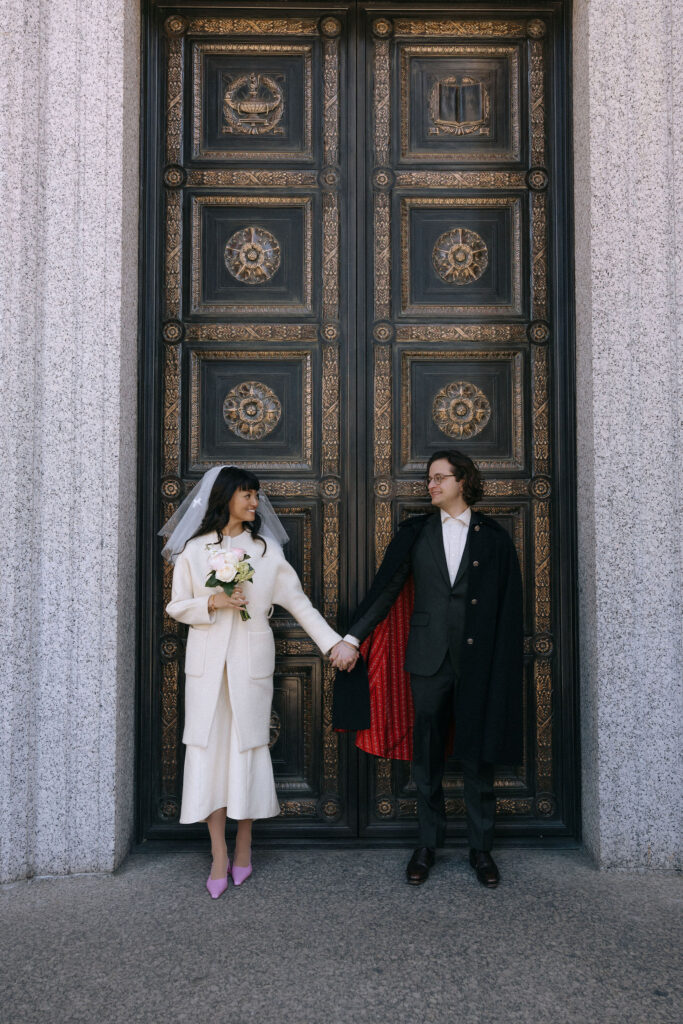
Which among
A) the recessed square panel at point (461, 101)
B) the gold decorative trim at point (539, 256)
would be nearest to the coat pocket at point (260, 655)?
the gold decorative trim at point (539, 256)

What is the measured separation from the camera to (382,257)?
454 cm

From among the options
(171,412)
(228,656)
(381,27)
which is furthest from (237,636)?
(381,27)

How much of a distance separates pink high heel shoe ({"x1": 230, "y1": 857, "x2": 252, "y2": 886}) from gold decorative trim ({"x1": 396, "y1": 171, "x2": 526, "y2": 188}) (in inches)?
156

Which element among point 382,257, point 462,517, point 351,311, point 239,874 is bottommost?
point 239,874

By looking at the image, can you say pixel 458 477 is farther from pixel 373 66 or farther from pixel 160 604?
pixel 373 66

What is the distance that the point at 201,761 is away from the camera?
3809 millimetres

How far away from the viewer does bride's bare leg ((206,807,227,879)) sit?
3816 mm

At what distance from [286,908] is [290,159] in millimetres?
4117

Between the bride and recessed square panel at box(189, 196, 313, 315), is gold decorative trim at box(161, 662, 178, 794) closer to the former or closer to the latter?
the bride

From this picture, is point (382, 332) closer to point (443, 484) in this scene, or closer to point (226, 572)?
point (443, 484)

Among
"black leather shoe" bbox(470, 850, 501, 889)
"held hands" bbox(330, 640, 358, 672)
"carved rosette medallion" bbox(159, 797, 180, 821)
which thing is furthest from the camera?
"carved rosette medallion" bbox(159, 797, 180, 821)

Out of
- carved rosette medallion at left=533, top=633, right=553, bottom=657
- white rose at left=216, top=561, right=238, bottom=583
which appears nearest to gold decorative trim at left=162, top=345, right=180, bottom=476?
white rose at left=216, top=561, right=238, bottom=583

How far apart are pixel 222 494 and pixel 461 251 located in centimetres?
210

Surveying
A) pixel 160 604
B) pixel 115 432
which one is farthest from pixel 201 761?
pixel 115 432
